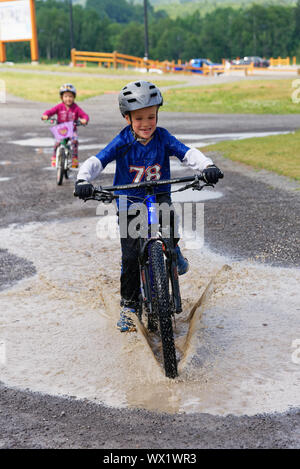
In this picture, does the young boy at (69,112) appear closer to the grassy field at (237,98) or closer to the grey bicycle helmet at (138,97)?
the grey bicycle helmet at (138,97)

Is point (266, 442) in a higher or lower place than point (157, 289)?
lower

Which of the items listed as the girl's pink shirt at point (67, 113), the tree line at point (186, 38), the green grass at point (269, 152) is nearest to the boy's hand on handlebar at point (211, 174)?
the green grass at point (269, 152)

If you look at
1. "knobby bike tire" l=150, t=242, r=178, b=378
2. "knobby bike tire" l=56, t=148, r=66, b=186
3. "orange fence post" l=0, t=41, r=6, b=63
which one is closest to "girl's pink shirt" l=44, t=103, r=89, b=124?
"knobby bike tire" l=56, t=148, r=66, b=186

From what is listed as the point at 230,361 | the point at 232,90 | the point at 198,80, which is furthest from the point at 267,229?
the point at 198,80

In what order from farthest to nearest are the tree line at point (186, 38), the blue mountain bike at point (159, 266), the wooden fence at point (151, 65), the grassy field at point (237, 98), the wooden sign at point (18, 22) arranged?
the tree line at point (186, 38) → the wooden fence at point (151, 65) → the wooden sign at point (18, 22) → the grassy field at point (237, 98) → the blue mountain bike at point (159, 266)

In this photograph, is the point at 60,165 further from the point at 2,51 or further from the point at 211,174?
the point at 2,51

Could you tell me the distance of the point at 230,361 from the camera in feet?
15.4

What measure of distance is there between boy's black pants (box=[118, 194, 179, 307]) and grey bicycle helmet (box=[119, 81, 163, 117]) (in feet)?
2.12

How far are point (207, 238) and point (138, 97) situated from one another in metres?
3.67

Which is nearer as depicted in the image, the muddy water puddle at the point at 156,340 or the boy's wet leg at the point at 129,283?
the muddy water puddle at the point at 156,340

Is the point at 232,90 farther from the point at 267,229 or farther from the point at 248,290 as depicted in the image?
the point at 248,290

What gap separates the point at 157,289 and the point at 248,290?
200cm

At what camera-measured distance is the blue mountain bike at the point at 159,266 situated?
434 centimetres

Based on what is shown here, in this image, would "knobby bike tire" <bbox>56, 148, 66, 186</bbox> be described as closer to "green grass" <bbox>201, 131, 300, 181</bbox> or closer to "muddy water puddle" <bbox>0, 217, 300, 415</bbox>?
"green grass" <bbox>201, 131, 300, 181</bbox>
